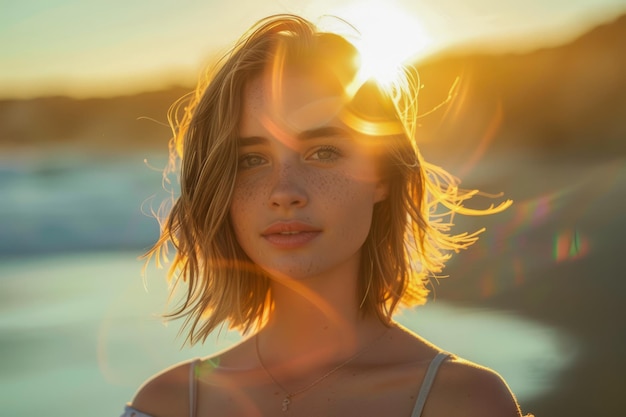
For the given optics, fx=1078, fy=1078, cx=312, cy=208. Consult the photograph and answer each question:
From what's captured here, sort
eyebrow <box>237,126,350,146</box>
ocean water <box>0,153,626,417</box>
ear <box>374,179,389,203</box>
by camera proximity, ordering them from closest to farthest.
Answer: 1. eyebrow <box>237,126,350,146</box>
2. ear <box>374,179,389,203</box>
3. ocean water <box>0,153,626,417</box>

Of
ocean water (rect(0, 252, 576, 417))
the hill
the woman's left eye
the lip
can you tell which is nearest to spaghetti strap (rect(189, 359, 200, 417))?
the lip

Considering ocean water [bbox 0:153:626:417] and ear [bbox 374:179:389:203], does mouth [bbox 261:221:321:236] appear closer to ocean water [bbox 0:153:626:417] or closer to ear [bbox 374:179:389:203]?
ear [bbox 374:179:389:203]

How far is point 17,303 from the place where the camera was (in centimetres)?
1153

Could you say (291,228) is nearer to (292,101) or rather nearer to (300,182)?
(300,182)

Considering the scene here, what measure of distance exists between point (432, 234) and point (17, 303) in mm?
8277

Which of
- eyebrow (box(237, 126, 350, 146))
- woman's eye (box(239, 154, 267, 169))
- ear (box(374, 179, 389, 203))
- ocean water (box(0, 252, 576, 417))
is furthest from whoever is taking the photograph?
ocean water (box(0, 252, 576, 417))

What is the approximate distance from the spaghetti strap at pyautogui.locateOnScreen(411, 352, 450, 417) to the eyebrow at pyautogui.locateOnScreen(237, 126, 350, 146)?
83cm

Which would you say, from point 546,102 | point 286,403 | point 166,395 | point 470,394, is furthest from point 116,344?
point 546,102

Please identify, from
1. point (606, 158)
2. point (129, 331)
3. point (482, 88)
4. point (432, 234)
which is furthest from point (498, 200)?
point (432, 234)

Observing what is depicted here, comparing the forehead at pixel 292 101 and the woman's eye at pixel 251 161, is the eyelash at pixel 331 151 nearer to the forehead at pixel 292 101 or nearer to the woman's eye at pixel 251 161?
the forehead at pixel 292 101

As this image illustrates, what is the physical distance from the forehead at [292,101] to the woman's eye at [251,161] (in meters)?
0.09

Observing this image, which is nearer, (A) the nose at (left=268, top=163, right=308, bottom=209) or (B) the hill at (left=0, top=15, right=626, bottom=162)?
(A) the nose at (left=268, top=163, right=308, bottom=209)

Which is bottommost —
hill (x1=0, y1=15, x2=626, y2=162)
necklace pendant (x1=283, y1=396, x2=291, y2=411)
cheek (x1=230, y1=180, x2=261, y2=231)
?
necklace pendant (x1=283, y1=396, x2=291, y2=411)

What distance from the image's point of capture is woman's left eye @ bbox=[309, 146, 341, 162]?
3656 millimetres
